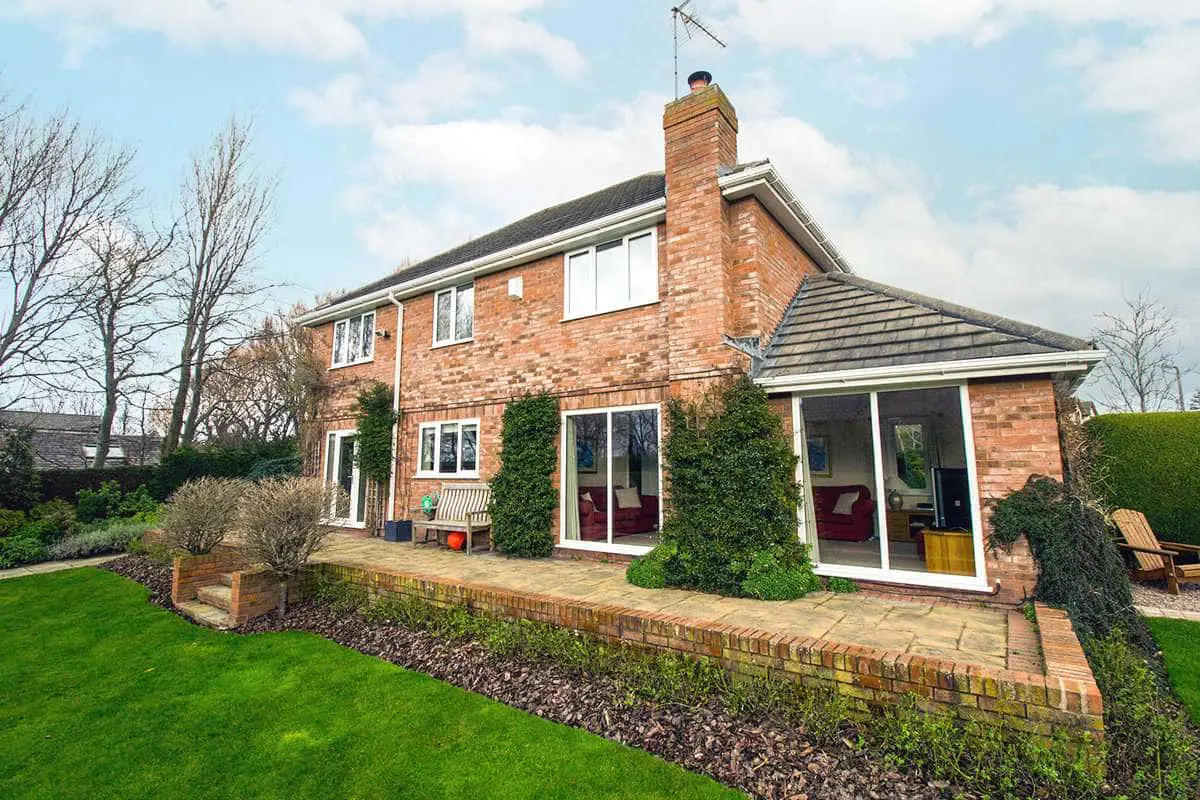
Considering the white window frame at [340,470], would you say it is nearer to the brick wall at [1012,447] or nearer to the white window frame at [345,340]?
the white window frame at [345,340]

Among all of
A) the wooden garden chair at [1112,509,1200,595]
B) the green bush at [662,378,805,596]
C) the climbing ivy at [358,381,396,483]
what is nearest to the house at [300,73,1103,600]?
the climbing ivy at [358,381,396,483]

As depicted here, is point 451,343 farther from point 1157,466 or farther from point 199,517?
point 1157,466

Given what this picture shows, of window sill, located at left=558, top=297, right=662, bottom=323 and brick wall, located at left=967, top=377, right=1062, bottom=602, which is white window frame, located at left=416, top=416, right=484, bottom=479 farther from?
brick wall, located at left=967, top=377, right=1062, bottom=602

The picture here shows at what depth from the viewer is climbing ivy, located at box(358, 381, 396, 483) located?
12.0 meters

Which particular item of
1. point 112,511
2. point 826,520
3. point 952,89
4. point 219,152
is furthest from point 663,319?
point 219,152

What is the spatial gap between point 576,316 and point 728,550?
4806mm

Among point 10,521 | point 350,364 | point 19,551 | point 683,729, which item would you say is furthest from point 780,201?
point 10,521

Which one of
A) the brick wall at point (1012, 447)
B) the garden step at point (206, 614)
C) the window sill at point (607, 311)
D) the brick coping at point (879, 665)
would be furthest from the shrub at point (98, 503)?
the brick wall at point (1012, 447)

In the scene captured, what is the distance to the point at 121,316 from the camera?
57.5 ft

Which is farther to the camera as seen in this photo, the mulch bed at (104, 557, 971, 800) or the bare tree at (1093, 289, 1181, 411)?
the bare tree at (1093, 289, 1181, 411)

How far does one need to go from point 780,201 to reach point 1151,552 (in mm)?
7674

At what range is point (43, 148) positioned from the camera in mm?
15625

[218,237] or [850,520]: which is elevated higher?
[218,237]

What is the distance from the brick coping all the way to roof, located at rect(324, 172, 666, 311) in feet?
22.3
